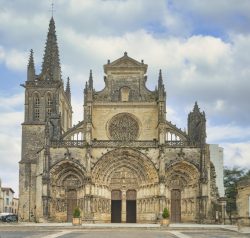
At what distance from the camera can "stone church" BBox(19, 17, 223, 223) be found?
143 feet

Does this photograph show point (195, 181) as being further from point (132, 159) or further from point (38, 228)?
point (38, 228)

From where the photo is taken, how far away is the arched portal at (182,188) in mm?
44281

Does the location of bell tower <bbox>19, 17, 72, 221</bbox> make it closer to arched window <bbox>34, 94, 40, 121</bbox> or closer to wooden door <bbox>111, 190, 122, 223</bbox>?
arched window <bbox>34, 94, 40, 121</bbox>

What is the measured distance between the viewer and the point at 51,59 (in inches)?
2042

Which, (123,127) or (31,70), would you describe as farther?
(31,70)

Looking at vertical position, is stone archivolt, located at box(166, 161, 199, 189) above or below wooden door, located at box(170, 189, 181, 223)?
above

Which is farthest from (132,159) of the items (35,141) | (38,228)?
(38,228)

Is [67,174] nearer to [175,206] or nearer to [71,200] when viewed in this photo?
[71,200]

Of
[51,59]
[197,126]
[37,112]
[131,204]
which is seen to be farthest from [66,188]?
[51,59]

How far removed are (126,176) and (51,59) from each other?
14379 mm

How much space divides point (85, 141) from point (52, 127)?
11.0ft

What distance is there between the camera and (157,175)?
43.9m

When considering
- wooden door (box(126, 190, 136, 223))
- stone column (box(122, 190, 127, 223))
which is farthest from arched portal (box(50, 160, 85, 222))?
wooden door (box(126, 190, 136, 223))

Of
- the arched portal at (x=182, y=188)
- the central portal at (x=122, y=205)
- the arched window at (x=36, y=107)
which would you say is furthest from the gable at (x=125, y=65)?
the central portal at (x=122, y=205)
